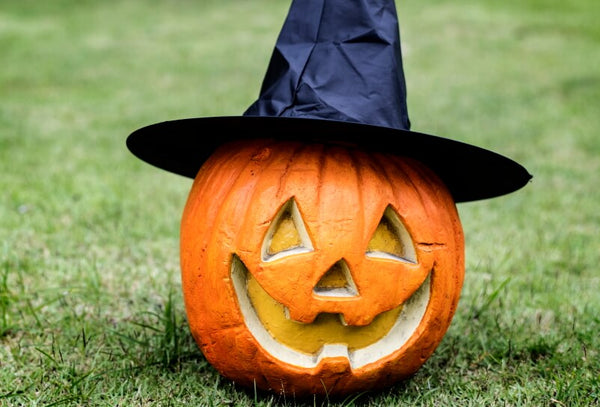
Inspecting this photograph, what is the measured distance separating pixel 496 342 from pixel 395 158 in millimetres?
1059

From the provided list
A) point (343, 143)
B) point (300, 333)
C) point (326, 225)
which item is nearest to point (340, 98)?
point (343, 143)

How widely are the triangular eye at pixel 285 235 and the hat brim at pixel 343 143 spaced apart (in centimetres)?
28

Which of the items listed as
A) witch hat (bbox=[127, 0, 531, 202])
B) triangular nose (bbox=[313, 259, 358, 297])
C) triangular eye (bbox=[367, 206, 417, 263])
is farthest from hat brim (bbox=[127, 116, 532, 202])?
triangular nose (bbox=[313, 259, 358, 297])

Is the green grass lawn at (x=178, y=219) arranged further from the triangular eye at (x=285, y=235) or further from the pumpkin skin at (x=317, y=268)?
the triangular eye at (x=285, y=235)

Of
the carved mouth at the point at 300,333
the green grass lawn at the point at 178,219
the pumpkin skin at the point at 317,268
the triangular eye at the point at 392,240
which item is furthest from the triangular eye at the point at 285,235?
the green grass lawn at the point at 178,219

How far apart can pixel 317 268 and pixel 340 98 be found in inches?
22.4

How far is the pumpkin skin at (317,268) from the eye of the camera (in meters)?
2.22

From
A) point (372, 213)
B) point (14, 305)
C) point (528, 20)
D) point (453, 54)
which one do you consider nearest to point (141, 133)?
point (372, 213)

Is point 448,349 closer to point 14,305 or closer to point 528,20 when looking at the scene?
point 14,305

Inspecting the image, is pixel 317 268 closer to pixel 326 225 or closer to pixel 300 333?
pixel 326 225

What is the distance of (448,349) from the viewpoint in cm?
291

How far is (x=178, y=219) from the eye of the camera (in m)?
4.79

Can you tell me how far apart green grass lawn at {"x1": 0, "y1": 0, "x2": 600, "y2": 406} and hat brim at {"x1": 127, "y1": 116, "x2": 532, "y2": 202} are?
70cm

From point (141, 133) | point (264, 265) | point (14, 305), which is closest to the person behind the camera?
point (264, 265)
